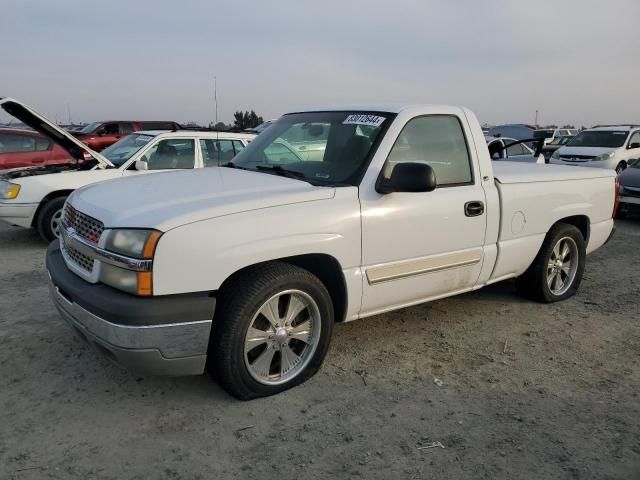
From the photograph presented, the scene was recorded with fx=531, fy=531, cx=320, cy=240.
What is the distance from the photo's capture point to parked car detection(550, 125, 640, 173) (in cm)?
1470

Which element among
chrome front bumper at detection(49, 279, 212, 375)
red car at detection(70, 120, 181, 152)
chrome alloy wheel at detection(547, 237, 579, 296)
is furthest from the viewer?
red car at detection(70, 120, 181, 152)

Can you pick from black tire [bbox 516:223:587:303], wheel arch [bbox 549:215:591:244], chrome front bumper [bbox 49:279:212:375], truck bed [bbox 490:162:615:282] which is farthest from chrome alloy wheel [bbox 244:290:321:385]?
wheel arch [bbox 549:215:591:244]

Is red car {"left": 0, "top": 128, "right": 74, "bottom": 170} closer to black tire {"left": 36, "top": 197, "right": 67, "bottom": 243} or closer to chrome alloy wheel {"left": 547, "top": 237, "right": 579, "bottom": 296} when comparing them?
black tire {"left": 36, "top": 197, "right": 67, "bottom": 243}

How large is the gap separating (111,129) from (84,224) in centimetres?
1825

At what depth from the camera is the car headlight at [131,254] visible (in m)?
2.74

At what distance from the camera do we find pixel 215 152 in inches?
324

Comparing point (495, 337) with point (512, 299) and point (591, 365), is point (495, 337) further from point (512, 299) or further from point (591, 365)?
point (512, 299)

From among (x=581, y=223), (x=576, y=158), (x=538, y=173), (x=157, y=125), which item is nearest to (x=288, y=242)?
(x=538, y=173)

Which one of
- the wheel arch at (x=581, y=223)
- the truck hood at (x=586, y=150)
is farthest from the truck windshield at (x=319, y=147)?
the truck hood at (x=586, y=150)

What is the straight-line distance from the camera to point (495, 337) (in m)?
4.30

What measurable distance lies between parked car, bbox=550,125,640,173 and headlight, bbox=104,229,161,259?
14437 mm

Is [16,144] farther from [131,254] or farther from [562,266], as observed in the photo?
[562,266]

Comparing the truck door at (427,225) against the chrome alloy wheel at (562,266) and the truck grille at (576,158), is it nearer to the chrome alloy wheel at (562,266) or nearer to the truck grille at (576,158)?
the chrome alloy wheel at (562,266)

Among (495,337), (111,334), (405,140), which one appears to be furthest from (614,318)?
(111,334)
